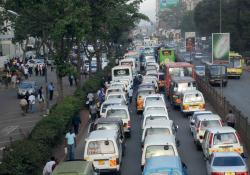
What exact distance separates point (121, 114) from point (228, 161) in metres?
11.3

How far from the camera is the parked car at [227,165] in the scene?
18.5m

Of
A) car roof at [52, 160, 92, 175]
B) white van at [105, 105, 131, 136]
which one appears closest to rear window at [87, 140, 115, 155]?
car roof at [52, 160, 92, 175]

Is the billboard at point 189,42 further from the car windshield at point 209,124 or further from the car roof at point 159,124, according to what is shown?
the car roof at point 159,124

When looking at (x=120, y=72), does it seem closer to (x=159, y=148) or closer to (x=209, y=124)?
(x=209, y=124)

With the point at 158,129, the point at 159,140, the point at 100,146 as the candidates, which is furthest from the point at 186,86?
the point at 100,146

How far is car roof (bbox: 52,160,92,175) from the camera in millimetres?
16634

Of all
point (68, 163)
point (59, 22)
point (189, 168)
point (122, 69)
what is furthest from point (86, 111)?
point (68, 163)

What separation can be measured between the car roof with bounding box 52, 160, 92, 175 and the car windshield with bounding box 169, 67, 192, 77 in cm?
3032

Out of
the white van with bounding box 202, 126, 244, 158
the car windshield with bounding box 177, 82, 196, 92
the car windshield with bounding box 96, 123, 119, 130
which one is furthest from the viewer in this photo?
the car windshield with bounding box 177, 82, 196, 92

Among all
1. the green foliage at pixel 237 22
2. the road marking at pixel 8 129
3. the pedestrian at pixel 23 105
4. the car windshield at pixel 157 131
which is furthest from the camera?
the green foliage at pixel 237 22

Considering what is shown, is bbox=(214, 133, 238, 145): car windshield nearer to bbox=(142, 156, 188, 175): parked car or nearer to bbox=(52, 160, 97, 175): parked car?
bbox=(142, 156, 188, 175): parked car

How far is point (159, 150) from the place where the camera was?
20516 millimetres

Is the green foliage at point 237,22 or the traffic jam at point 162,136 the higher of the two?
the green foliage at point 237,22

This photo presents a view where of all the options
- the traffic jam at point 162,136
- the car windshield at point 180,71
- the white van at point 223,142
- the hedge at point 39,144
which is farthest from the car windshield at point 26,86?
the white van at point 223,142
